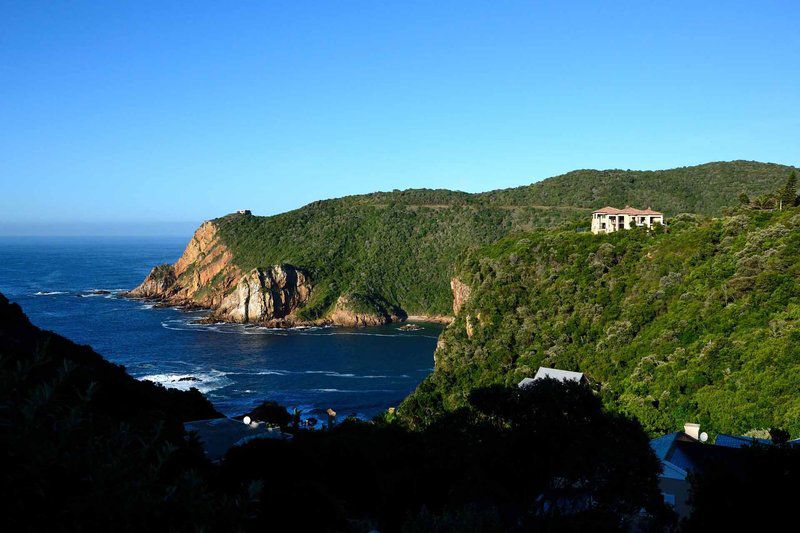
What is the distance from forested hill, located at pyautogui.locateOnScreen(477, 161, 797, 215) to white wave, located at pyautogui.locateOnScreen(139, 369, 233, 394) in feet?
227

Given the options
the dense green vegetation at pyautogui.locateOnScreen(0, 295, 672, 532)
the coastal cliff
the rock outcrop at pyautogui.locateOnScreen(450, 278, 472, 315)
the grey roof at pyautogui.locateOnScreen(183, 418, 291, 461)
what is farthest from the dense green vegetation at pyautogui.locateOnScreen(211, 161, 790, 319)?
the dense green vegetation at pyautogui.locateOnScreen(0, 295, 672, 532)

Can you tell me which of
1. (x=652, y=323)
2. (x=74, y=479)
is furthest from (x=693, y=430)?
(x=74, y=479)

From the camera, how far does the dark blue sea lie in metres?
50.1

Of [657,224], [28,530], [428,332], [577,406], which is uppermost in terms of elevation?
[657,224]

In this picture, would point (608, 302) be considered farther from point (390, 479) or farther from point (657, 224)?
point (390, 479)

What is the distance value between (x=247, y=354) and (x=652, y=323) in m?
43.9

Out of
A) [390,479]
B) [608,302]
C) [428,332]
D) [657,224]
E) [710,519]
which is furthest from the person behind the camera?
[428,332]

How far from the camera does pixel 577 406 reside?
1407 cm

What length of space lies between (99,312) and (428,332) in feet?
152

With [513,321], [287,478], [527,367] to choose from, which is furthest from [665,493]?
[513,321]

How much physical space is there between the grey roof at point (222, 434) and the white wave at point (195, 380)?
28.2 meters

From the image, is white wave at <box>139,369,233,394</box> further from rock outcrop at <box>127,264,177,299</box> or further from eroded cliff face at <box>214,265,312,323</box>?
rock outcrop at <box>127,264,177,299</box>

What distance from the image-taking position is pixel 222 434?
2183 centimetres

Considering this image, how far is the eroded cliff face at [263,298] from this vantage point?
88750mm
